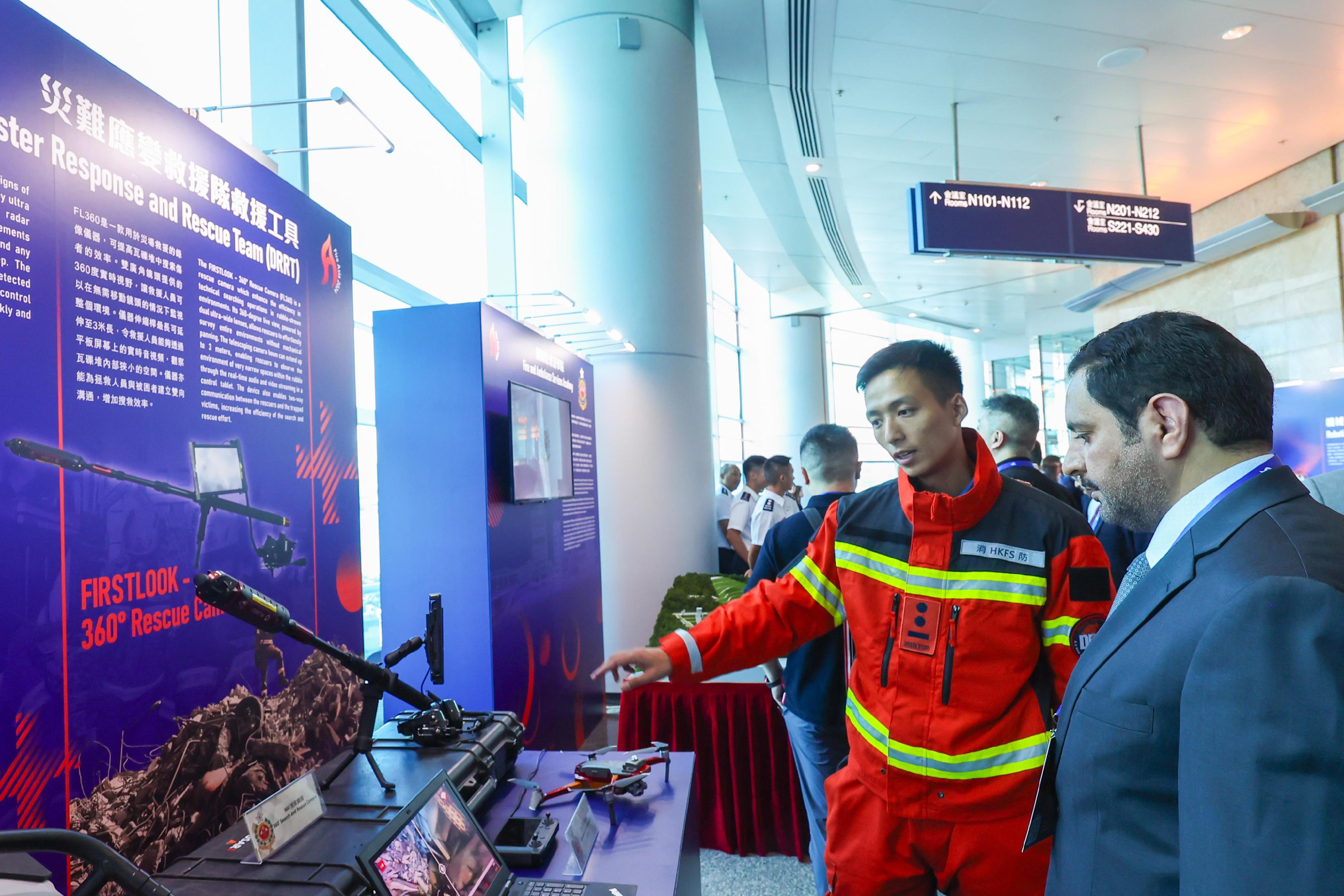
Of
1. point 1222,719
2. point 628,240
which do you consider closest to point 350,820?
point 1222,719

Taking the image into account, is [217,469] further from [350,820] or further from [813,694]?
[813,694]

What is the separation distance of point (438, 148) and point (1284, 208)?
7818 mm

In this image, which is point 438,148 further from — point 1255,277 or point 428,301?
point 1255,277

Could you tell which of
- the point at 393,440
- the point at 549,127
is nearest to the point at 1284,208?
the point at 549,127

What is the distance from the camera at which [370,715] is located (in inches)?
62.4

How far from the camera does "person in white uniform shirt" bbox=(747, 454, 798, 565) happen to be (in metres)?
5.38

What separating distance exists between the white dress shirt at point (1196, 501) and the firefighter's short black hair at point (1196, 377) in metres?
0.03

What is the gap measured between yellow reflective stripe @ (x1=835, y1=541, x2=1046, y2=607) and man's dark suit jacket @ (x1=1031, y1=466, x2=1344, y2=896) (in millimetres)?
474

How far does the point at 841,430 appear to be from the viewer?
2.71 meters

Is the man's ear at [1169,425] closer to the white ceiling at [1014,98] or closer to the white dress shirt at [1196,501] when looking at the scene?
the white dress shirt at [1196,501]

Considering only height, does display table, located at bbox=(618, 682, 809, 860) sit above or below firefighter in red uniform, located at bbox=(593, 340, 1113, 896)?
below

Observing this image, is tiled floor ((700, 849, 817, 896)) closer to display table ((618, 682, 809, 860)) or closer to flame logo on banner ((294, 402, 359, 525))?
display table ((618, 682, 809, 860))

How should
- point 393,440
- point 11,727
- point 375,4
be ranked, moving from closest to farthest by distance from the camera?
point 11,727, point 393,440, point 375,4

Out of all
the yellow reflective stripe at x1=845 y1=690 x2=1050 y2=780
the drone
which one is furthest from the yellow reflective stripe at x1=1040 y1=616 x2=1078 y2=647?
the drone
